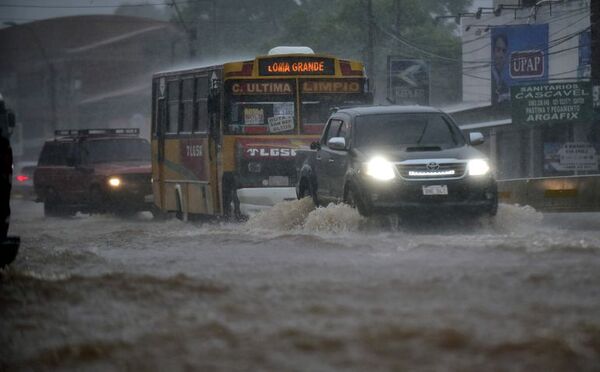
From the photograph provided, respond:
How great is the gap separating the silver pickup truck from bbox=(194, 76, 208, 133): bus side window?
4.91m

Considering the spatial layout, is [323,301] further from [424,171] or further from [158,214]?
[158,214]

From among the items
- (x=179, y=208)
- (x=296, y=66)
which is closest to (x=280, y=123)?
(x=296, y=66)

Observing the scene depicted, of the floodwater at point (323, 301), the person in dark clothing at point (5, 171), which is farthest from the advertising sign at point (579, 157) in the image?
the person in dark clothing at point (5, 171)

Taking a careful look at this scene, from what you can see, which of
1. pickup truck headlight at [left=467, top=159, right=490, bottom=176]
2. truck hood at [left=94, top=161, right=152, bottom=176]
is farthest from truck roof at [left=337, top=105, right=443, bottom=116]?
truck hood at [left=94, top=161, right=152, bottom=176]

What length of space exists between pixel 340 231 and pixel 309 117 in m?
5.46

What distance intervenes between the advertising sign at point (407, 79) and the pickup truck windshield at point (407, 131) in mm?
32384

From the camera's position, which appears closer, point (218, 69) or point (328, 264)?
point (328, 264)

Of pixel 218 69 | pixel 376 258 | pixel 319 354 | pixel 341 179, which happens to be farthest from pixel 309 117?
pixel 319 354

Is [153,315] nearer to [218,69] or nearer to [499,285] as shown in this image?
[499,285]

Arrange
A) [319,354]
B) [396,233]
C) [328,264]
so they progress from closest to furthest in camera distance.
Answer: [319,354]
[328,264]
[396,233]

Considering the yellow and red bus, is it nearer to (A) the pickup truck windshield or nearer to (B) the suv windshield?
(A) the pickup truck windshield

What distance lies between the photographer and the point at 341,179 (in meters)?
17.8

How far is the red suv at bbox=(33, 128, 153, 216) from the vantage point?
28469mm

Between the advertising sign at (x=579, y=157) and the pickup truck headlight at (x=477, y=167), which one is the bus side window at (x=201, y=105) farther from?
the advertising sign at (x=579, y=157)
